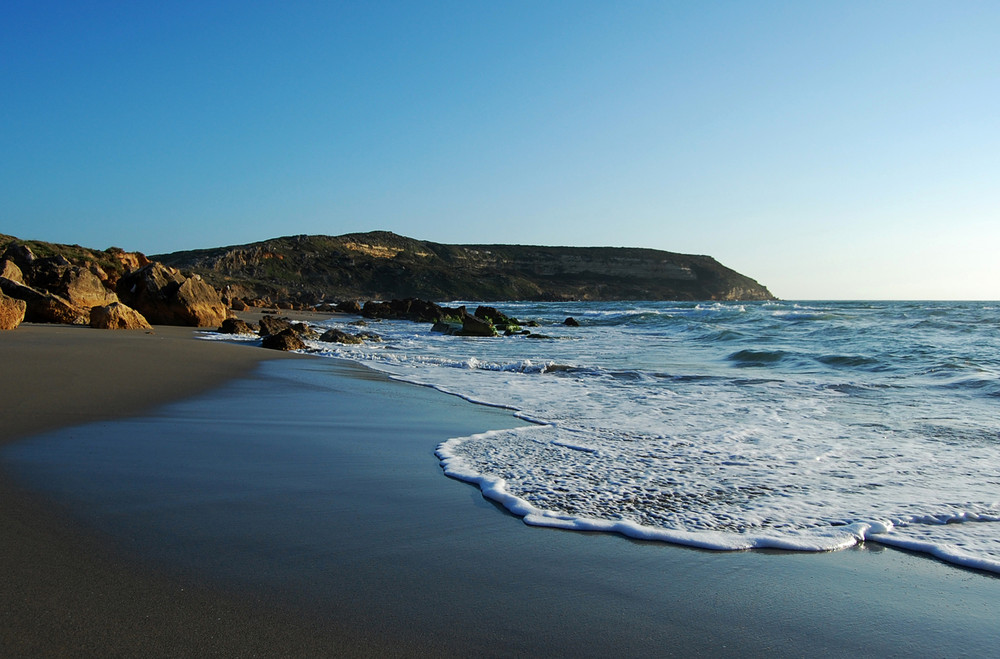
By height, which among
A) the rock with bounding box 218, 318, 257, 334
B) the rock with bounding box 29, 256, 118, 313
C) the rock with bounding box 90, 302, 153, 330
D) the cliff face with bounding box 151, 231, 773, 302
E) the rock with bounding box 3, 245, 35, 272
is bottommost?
the rock with bounding box 218, 318, 257, 334

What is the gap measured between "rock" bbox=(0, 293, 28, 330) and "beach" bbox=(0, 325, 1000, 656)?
848 cm

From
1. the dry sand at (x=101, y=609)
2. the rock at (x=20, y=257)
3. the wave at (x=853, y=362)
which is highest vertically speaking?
the rock at (x=20, y=257)

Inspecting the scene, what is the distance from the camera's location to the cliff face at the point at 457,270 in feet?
236

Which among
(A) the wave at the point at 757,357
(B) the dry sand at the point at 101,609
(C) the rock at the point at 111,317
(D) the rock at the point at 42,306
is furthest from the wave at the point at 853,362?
(D) the rock at the point at 42,306

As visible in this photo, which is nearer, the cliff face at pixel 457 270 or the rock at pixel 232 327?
the rock at pixel 232 327

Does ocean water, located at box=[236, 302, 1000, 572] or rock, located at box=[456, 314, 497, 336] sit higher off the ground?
rock, located at box=[456, 314, 497, 336]

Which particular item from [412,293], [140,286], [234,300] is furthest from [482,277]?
[140,286]

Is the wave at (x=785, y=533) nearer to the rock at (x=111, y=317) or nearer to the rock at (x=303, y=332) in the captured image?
the rock at (x=303, y=332)

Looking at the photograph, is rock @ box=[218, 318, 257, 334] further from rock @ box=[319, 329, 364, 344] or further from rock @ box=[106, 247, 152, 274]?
rock @ box=[106, 247, 152, 274]

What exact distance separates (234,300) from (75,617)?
109 ft

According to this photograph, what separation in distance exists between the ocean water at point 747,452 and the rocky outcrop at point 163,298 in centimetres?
883

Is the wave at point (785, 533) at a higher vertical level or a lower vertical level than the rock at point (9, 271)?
lower

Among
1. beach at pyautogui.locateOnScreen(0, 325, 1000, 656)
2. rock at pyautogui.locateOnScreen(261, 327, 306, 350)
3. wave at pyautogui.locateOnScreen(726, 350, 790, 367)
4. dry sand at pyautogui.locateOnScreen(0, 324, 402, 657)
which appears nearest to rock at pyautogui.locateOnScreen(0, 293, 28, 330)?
rock at pyautogui.locateOnScreen(261, 327, 306, 350)

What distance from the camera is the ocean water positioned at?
323 cm
